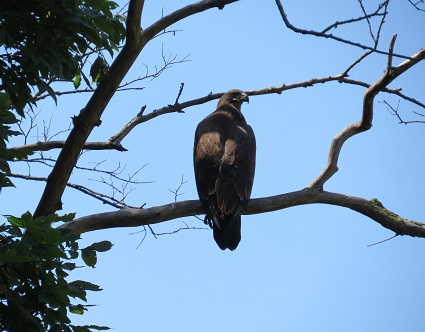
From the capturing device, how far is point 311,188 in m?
5.46

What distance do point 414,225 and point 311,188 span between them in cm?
91

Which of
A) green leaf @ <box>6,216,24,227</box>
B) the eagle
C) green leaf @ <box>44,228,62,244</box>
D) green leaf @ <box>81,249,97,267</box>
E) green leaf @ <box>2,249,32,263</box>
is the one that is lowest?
green leaf @ <box>2,249,32,263</box>

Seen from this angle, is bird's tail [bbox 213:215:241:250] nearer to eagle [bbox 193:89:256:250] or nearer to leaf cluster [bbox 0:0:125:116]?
eagle [bbox 193:89:256:250]

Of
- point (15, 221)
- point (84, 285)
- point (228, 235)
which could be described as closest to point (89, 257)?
point (84, 285)

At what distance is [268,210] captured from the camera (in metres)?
5.45

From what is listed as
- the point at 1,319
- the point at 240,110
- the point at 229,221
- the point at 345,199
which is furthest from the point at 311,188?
the point at 1,319

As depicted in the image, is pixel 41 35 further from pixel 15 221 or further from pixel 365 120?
pixel 365 120

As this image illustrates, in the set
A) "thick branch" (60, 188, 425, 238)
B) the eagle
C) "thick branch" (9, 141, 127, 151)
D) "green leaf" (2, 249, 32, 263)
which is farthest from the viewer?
the eagle

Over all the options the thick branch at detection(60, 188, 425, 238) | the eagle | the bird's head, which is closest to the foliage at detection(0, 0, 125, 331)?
the thick branch at detection(60, 188, 425, 238)

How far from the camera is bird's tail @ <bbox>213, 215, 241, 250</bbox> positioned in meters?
5.77

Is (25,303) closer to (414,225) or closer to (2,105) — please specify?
(2,105)

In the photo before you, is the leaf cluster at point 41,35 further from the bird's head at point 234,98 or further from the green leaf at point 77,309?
the bird's head at point 234,98

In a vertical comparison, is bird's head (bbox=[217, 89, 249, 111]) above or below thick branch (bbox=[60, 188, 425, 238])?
above

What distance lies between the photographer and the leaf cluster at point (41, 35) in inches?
147
